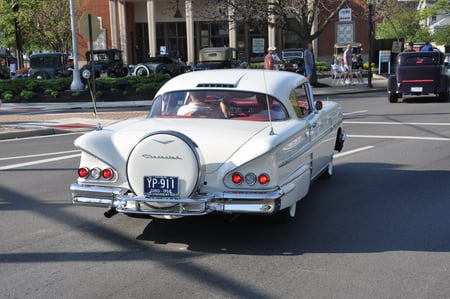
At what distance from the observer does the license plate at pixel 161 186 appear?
5035 millimetres

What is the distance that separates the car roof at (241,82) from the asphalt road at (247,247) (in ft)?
4.75

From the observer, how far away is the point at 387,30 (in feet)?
201

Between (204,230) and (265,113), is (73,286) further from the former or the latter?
(265,113)

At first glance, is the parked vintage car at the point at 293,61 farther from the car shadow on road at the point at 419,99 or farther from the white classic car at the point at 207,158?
the white classic car at the point at 207,158

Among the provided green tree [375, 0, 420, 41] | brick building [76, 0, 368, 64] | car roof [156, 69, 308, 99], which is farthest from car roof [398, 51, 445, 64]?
green tree [375, 0, 420, 41]

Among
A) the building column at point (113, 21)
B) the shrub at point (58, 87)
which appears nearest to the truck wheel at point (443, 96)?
the shrub at point (58, 87)

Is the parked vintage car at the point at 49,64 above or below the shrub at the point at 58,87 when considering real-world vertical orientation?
above

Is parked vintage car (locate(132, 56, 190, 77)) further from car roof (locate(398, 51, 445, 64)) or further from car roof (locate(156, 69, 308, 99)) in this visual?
car roof (locate(156, 69, 308, 99))

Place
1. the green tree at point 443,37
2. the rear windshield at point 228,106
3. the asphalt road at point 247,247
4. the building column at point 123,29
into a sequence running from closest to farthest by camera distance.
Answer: the asphalt road at point 247,247, the rear windshield at point 228,106, the building column at point 123,29, the green tree at point 443,37

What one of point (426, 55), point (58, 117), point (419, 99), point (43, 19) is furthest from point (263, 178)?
point (43, 19)

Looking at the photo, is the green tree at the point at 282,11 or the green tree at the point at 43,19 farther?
the green tree at the point at 43,19

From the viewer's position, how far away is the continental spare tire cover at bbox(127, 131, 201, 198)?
16.4 feet

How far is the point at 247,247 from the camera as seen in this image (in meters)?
5.38

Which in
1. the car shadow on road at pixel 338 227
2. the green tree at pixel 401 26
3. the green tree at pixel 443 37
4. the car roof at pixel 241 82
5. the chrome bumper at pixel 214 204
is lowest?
the car shadow on road at pixel 338 227
